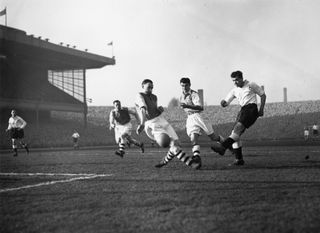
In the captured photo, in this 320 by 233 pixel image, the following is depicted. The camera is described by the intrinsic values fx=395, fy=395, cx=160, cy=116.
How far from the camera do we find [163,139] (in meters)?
7.94

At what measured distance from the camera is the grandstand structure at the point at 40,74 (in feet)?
111

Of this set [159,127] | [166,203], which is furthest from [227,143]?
[166,203]

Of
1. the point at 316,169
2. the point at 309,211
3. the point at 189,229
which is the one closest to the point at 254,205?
the point at 309,211

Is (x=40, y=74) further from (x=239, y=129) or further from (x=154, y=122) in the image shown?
(x=239, y=129)

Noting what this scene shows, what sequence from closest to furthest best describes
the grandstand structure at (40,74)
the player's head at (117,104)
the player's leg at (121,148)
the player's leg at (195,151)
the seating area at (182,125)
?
the player's leg at (195,151) → the player's leg at (121,148) → the player's head at (117,104) → the grandstand structure at (40,74) → the seating area at (182,125)

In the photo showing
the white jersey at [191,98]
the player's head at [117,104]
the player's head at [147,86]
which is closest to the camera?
the player's head at [147,86]

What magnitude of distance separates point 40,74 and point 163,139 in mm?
35923

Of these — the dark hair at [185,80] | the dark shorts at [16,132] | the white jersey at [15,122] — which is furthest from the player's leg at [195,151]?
the dark shorts at [16,132]

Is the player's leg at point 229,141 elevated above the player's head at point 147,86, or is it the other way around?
the player's head at point 147,86

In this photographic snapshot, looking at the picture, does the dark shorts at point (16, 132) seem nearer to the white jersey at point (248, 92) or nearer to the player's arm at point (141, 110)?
the player's arm at point (141, 110)

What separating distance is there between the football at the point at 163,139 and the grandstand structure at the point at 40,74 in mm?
27220

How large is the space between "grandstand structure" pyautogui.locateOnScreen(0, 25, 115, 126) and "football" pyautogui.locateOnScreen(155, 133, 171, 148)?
89.3ft

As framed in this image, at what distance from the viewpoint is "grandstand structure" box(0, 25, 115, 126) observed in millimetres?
33938

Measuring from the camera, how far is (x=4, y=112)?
36469 millimetres
